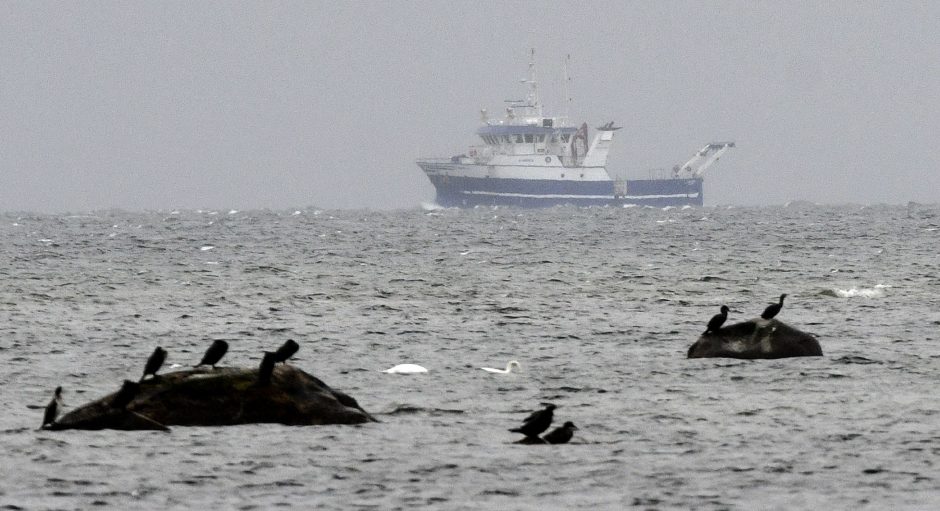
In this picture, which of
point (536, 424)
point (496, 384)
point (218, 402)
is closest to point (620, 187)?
point (496, 384)

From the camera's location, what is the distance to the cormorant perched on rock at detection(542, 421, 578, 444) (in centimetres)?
1566

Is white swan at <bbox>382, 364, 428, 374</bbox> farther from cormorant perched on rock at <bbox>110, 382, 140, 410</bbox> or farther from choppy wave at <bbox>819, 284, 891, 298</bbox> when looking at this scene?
choppy wave at <bbox>819, 284, 891, 298</bbox>

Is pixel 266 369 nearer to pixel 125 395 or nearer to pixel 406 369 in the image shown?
pixel 125 395

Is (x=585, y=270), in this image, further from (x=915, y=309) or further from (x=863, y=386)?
(x=863, y=386)

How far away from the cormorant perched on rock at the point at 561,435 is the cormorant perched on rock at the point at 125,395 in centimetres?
429

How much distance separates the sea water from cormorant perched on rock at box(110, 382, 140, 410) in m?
0.41

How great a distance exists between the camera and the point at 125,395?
53.0ft

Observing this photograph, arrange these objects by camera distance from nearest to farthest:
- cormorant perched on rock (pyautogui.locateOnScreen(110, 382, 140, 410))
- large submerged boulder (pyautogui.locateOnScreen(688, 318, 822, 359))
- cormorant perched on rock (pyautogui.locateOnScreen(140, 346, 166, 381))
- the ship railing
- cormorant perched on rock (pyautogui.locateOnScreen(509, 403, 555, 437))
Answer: cormorant perched on rock (pyautogui.locateOnScreen(509, 403, 555, 437))
cormorant perched on rock (pyautogui.locateOnScreen(110, 382, 140, 410))
cormorant perched on rock (pyautogui.locateOnScreen(140, 346, 166, 381))
large submerged boulder (pyautogui.locateOnScreen(688, 318, 822, 359))
the ship railing

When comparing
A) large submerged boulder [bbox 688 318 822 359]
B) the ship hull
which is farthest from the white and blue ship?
large submerged boulder [bbox 688 318 822 359]

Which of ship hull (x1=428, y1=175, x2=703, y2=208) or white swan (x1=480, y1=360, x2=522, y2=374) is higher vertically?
white swan (x1=480, y1=360, x2=522, y2=374)

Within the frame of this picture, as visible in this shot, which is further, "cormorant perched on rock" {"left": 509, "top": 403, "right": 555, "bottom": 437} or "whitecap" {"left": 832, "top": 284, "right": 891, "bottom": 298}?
"whitecap" {"left": 832, "top": 284, "right": 891, "bottom": 298}

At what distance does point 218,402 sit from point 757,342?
31.0ft

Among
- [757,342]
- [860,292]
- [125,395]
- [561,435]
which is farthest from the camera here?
[860,292]

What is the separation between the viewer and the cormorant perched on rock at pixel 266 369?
15875mm
